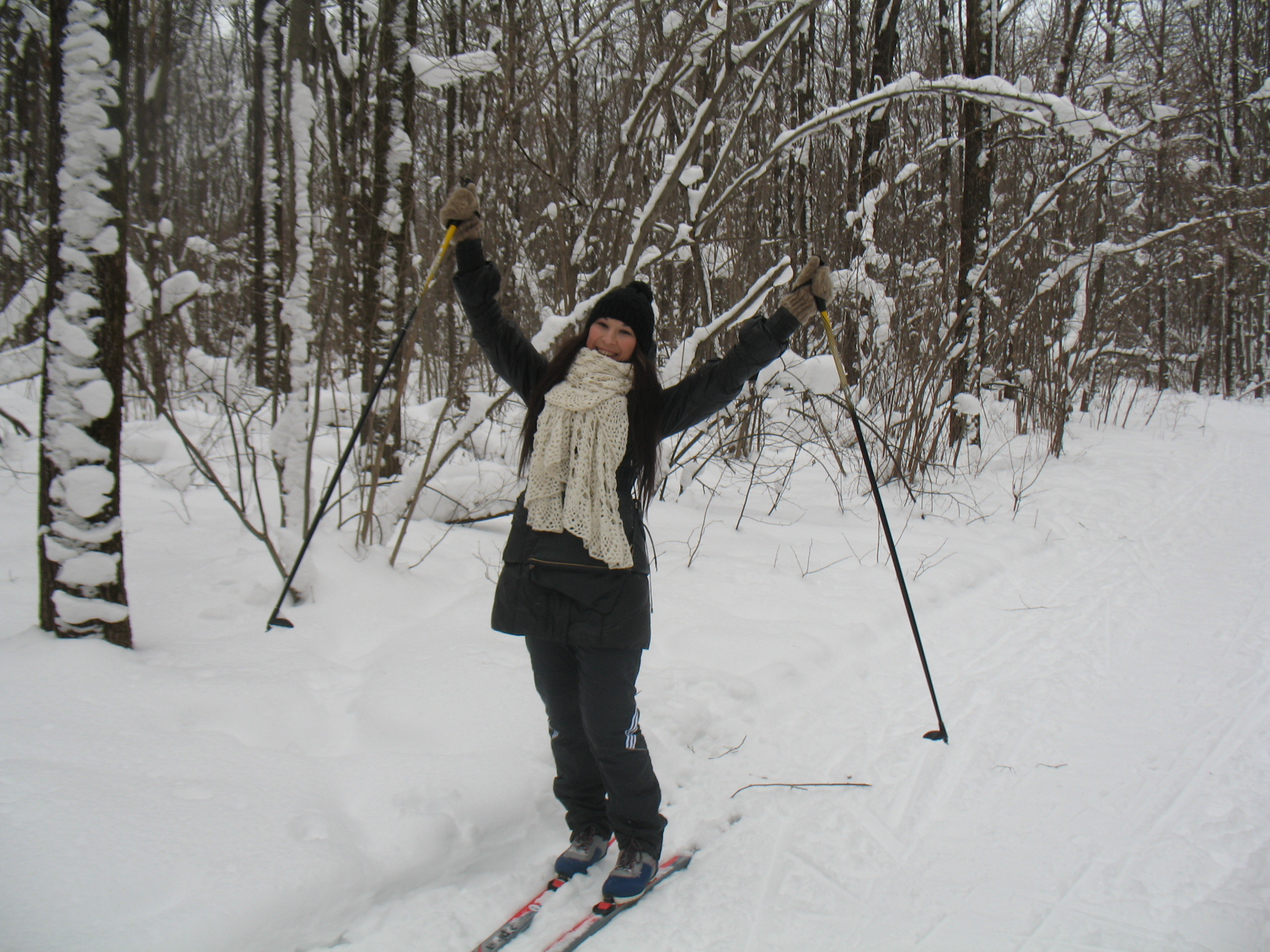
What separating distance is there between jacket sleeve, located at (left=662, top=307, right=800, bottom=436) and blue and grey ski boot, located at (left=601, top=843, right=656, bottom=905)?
121cm

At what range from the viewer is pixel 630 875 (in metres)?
2.10

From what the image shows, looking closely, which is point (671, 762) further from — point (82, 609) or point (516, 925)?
point (82, 609)

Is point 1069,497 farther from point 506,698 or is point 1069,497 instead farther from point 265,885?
point 265,885

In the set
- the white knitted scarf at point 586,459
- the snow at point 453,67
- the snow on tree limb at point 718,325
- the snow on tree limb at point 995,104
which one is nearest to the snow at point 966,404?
the snow on tree limb at point 995,104

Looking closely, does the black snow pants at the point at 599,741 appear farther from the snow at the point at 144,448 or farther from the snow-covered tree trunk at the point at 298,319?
the snow at the point at 144,448

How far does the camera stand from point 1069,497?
23.6 ft

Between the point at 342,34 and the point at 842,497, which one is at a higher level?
the point at 342,34

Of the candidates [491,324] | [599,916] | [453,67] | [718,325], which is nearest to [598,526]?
[491,324]

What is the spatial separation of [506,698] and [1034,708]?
221cm

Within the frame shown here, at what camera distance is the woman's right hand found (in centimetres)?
228

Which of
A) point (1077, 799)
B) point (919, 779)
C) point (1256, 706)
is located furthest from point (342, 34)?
point (1256, 706)

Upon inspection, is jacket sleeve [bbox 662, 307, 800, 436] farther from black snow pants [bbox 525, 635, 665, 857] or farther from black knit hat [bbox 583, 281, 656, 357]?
black snow pants [bbox 525, 635, 665, 857]

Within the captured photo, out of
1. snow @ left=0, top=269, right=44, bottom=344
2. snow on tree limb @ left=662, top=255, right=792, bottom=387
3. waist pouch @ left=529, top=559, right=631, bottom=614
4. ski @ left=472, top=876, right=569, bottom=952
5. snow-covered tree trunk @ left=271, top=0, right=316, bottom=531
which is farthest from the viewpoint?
snow @ left=0, top=269, right=44, bottom=344

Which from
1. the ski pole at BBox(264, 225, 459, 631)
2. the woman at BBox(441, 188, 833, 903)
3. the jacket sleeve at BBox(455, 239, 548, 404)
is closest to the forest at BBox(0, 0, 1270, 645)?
the ski pole at BBox(264, 225, 459, 631)
